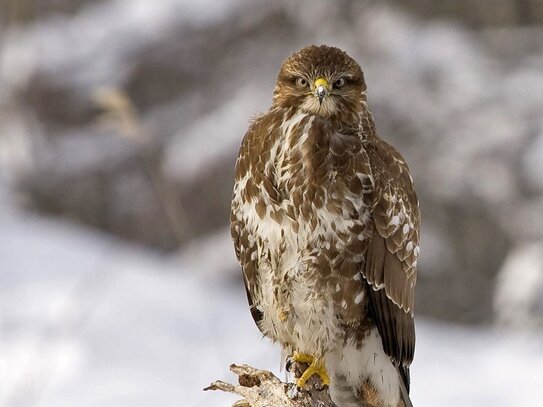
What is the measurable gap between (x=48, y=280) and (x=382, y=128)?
304 cm

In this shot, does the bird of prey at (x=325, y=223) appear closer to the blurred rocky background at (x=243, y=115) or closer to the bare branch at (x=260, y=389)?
the bare branch at (x=260, y=389)

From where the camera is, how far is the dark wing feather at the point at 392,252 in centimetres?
481

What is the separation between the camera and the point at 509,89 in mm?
9906

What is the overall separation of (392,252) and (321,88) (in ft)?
2.47

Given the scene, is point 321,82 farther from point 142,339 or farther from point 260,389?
point 142,339

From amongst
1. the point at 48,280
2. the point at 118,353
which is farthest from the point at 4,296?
the point at 118,353

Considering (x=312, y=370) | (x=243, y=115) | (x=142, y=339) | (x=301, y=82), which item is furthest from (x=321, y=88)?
(x=243, y=115)

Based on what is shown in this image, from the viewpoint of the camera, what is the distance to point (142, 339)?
891cm

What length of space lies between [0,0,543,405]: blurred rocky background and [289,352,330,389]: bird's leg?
429cm

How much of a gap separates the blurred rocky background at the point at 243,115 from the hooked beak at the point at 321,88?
14.7 feet

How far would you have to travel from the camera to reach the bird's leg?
4.89 meters

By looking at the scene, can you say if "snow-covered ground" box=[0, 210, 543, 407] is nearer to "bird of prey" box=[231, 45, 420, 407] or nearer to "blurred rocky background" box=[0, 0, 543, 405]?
"blurred rocky background" box=[0, 0, 543, 405]

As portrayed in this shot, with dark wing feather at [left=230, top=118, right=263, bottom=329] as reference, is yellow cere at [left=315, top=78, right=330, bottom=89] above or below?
above

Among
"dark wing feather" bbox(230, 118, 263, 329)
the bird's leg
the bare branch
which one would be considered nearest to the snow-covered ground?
the bird's leg
